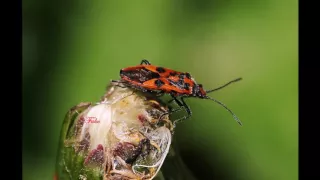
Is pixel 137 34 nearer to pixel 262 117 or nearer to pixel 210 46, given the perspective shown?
pixel 210 46

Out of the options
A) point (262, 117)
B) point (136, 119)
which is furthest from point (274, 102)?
point (136, 119)

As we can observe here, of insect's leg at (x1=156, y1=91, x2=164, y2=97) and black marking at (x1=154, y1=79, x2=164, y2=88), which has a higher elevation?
black marking at (x1=154, y1=79, x2=164, y2=88)

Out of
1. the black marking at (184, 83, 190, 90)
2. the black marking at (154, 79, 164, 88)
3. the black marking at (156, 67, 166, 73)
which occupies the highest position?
the black marking at (156, 67, 166, 73)

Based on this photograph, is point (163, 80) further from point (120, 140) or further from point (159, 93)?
point (120, 140)

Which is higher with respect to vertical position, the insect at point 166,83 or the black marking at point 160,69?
the black marking at point 160,69

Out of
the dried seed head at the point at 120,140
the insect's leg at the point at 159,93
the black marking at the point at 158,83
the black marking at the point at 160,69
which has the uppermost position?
the black marking at the point at 160,69

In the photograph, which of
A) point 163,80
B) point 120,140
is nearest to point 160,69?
point 163,80
